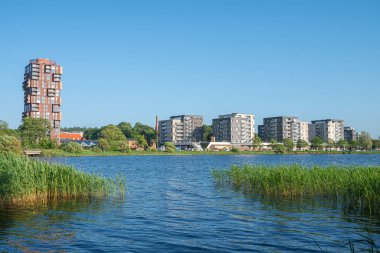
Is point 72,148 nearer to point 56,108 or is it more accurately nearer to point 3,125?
point 3,125

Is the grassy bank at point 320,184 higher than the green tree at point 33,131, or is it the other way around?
the green tree at point 33,131

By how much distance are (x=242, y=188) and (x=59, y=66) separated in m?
146

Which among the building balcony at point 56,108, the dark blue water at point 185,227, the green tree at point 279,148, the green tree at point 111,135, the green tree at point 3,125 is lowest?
the dark blue water at point 185,227

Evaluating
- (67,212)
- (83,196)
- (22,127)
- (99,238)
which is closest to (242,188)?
(83,196)

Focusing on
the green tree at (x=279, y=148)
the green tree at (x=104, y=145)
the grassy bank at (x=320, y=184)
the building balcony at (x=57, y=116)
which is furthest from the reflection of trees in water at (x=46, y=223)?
the green tree at (x=279, y=148)

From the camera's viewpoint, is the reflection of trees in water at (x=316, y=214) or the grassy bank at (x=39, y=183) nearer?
the reflection of trees in water at (x=316, y=214)

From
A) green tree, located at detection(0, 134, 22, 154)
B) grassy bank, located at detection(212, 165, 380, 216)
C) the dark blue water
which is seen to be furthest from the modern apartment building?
the dark blue water

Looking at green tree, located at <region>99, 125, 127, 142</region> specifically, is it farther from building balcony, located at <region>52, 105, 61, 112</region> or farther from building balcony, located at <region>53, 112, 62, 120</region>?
building balcony, located at <region>52, 105, 61, 112</region>

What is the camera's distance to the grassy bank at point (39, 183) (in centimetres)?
2070

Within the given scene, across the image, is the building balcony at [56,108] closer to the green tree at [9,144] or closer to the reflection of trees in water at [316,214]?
the green tree at [9,144]

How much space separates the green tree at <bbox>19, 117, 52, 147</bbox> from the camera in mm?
120812

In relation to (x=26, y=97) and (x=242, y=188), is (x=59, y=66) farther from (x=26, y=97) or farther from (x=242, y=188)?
(x=242, y=188)

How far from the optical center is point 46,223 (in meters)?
18.4

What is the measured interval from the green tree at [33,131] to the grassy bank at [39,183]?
10041 centimetres
